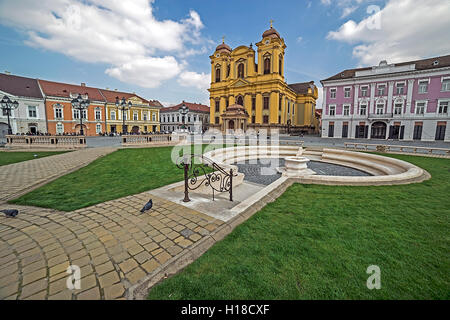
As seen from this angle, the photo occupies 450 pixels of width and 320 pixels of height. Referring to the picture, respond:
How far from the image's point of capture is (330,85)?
111 feet

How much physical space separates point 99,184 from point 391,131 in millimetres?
39153

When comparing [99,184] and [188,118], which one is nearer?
[99,184]

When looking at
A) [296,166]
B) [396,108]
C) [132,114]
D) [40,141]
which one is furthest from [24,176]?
[132,114]

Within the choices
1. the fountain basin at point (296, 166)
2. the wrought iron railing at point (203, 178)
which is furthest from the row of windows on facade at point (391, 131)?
the wrought iron railing at point (203, 178)

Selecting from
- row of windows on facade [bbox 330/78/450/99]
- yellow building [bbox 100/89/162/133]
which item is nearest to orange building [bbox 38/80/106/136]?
yellow building [bbox 100/89/162/133]

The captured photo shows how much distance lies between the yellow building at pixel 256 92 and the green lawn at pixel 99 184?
2979 cm

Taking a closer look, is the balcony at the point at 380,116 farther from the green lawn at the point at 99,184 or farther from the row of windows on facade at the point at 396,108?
the green lawn at the point at 99,184

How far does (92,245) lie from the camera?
3141mm

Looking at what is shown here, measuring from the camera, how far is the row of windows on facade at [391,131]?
27.7m

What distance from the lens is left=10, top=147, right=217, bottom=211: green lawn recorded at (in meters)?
5.14

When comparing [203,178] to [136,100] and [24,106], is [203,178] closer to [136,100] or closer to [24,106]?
[24,106]

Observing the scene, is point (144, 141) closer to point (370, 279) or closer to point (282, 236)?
point (282, 236)
